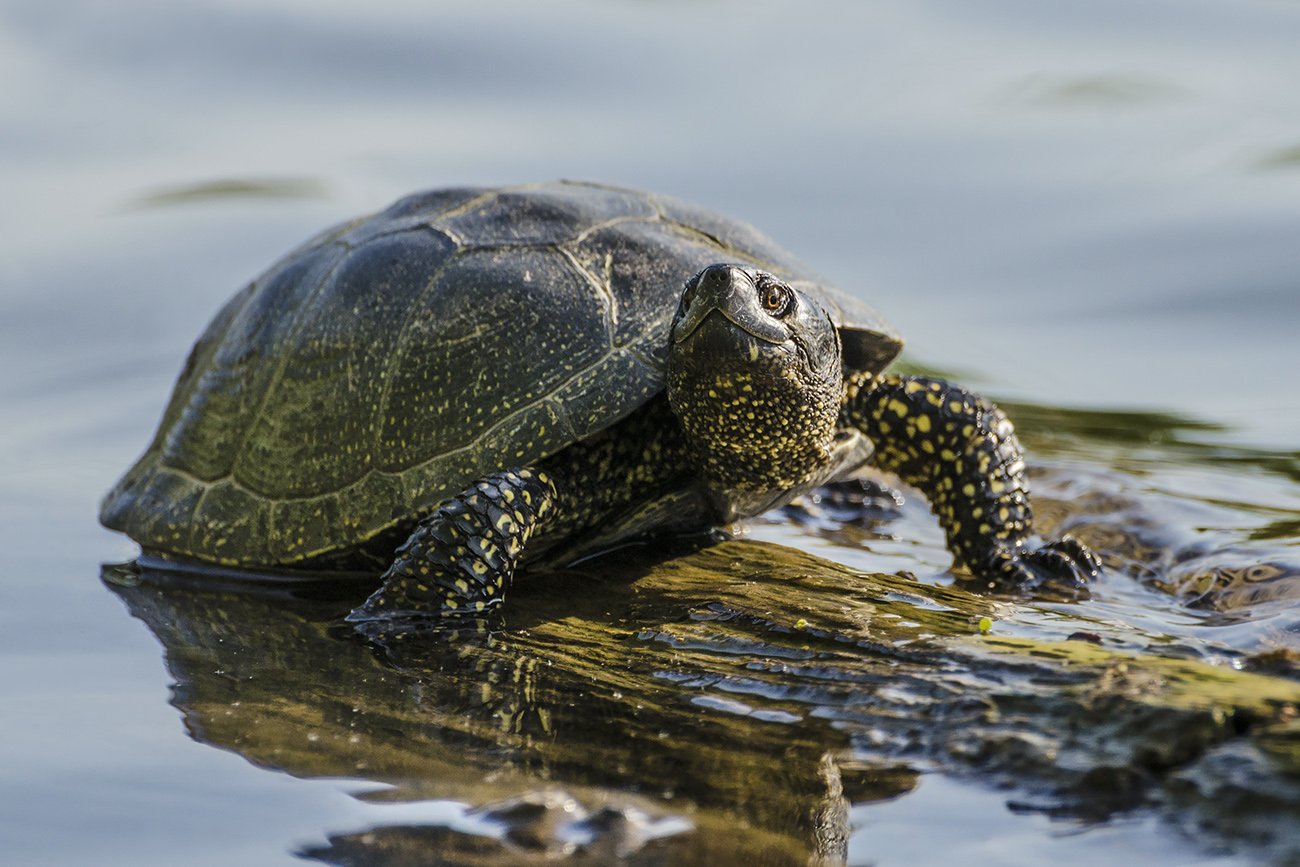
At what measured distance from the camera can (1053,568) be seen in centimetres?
473

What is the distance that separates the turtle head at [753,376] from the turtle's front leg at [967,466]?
47 cm

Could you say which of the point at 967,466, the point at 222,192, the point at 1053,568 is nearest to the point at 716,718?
the point at 1053,568

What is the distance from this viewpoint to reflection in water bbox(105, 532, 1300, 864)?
282 cm

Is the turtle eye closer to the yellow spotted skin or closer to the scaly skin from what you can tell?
the scaly skin

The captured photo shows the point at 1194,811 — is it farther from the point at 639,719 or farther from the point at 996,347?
the point at 996,347

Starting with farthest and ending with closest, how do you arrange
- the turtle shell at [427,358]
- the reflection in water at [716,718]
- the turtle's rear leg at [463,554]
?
the turtle shell at [427,358] → the turtle's rear leg at [463,554] → the reflection in water at [716,718]

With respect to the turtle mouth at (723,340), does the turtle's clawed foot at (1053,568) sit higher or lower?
lower

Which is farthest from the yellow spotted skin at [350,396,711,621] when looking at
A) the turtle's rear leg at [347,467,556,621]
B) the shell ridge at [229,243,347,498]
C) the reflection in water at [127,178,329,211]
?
the reflection in water at [127,178,329,211]

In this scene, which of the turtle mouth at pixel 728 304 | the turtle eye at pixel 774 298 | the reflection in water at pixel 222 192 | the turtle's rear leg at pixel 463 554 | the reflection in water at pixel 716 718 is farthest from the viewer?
the reflection in water at pixel 222 192

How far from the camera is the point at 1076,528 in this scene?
5.47 metres

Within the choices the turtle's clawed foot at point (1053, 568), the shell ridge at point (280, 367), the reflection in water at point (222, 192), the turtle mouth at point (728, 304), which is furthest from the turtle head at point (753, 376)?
the reflection in water at point (222, 192)

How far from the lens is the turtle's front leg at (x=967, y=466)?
484 cm

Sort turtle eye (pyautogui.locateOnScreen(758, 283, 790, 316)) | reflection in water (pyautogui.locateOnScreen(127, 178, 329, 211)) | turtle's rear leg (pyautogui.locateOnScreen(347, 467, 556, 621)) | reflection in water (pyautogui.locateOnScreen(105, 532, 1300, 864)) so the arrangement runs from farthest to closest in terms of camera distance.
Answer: reflection in water (pyautogui.locateOnScreen(127, 178, 329, 211))
turtle's rear leg (pyautogui.locateOnScreen(347, 467, 556, 621))
turtle eye (pyautogui.locateOnScreen(758, 283, 790, 316))
reflection in water (pyautogui.locateOnScreen(105, 532, 1300, 864))

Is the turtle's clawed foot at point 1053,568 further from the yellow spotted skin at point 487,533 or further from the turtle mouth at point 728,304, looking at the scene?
the yellow spotted skin at point 487,533
